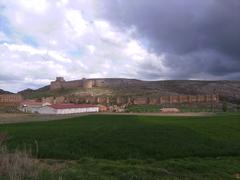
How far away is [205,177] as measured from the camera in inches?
588

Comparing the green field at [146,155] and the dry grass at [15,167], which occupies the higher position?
the dry grass at [15,167]

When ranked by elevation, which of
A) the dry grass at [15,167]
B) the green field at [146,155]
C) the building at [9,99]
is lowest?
the green field at [146,155]

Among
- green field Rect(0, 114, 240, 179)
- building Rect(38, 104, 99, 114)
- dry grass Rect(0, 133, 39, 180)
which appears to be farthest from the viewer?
building Rect(38, 104, 99, 114)

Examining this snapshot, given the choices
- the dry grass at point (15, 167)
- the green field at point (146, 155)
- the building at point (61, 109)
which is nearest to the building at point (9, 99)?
the building at point (61, 109)

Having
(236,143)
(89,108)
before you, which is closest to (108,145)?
(236,143)

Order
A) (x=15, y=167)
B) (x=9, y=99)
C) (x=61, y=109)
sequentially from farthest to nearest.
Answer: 1. (x=9, y=99)
2. (x=61, y=109)
3. (x=15, y=167)

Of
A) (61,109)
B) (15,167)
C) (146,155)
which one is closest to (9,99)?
(61,109)

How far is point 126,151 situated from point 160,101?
17271cm

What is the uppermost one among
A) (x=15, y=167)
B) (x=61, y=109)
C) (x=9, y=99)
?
(x=9, y=99)

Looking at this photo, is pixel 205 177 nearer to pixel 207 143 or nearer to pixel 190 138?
pixel 207 143

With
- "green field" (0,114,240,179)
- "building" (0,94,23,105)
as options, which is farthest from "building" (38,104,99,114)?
"green field" (0,114,240,179)

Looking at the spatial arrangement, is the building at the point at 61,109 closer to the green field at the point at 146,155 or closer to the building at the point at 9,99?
the building at the point at 9,99

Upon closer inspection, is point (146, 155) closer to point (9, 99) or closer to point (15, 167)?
point (15, 167)

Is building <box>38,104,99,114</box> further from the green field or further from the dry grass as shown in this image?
the dry grass
